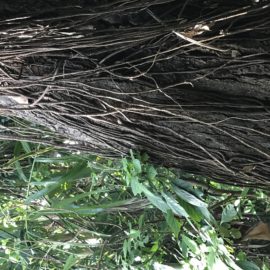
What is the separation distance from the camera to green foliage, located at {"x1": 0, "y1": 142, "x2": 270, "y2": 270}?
46.3 inches

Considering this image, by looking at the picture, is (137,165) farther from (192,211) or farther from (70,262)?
(70,262)

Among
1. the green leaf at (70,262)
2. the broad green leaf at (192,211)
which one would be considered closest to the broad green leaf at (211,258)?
the broad green leaf at (192,211)

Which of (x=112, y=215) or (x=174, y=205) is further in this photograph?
(x=112, y=215)

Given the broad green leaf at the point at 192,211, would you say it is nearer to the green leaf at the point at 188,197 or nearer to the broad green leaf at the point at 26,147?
the green leaf at the point at 188,197

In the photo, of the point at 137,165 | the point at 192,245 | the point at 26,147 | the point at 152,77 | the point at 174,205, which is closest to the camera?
the point at 152,77

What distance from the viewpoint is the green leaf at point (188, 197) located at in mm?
1137

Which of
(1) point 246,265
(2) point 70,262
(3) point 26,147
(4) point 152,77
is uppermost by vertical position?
(4) point 152,77

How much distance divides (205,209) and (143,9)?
0.62 meters

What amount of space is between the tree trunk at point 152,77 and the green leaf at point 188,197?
0.26 ft

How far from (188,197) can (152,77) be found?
395 mm

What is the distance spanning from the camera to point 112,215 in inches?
64.9

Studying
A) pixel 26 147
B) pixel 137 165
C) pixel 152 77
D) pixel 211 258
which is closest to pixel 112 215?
pixel 26 147

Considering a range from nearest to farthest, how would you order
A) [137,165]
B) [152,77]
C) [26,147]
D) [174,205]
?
[152,77] → [137,165] → [174,205] → [26,147]

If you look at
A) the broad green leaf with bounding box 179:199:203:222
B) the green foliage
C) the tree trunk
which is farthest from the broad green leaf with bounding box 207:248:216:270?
the tree trunk
